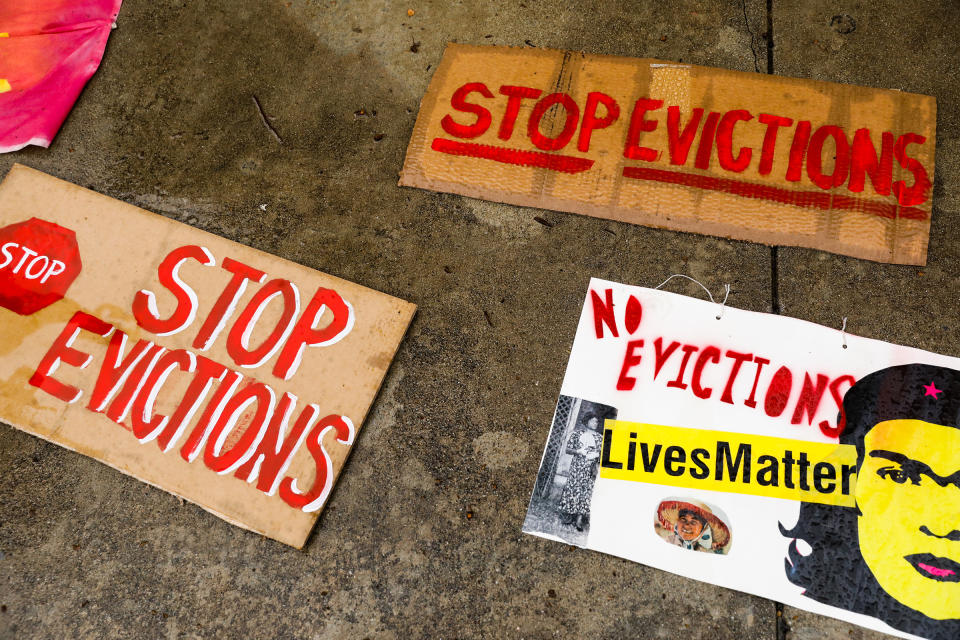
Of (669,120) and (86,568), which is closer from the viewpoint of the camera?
(86,568)

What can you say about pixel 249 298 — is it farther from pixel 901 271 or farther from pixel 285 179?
pixel 901 271

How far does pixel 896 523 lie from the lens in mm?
1351

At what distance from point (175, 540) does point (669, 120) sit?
165 cm

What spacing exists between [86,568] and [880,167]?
221 cm

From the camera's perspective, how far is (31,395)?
1541 mm

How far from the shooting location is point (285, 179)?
67.9 inches

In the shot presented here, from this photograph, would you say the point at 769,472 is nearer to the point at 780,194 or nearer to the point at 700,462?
the point at 700,462

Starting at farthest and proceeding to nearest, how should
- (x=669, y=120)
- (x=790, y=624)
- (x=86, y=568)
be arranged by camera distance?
(x=669, y=120)
(x=86, y=568)
(x=790, y=624)

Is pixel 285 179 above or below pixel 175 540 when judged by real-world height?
above

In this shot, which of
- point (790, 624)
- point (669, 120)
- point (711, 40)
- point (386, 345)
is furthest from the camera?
point (711, 40)

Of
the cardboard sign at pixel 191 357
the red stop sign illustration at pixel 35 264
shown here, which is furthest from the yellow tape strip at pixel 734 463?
the red stop sign illustration at pixel 35 264

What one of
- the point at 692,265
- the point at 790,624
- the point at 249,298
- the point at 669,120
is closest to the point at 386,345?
the point at 249,298

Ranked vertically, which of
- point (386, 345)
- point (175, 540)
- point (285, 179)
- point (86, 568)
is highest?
point (285, 179)

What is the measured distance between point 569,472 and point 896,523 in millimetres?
719
